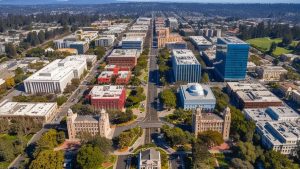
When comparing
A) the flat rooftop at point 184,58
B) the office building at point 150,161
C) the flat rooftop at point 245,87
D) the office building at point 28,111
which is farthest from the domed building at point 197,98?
the office building at point 28,111

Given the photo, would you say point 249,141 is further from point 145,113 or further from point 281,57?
point 281,57

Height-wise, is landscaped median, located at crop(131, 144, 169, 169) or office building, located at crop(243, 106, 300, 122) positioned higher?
office building, located at crop(243, 106, 300, 122)

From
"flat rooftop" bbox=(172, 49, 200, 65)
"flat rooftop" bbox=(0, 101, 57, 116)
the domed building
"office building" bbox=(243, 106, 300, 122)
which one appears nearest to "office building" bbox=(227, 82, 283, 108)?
"office building" bbox=(243, 106, 300, 122)

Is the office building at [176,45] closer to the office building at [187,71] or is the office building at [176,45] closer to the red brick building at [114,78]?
the office building at [187,71]

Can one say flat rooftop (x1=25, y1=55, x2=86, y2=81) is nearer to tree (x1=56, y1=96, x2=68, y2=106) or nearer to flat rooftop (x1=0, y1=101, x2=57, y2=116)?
tree (x1=56, y1=96, x2=68, y2=106)

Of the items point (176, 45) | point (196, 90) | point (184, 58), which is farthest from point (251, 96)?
point (176, 45)
